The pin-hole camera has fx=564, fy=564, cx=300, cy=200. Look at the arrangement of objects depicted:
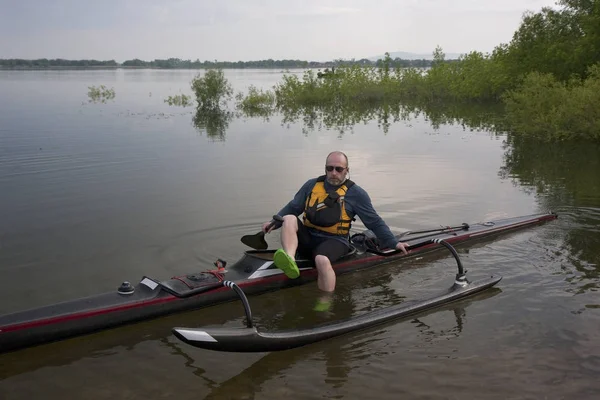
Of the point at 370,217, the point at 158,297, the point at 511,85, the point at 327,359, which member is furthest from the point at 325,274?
the point at 511,85

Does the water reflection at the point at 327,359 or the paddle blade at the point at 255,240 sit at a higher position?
the paddle blade at the point at 255,240

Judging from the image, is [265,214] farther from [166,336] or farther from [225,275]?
[166,336]

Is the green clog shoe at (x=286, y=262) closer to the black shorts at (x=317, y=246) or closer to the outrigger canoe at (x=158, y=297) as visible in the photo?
the outrigger canoe at (x=158, y=297)

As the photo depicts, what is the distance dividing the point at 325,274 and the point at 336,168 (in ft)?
4.00

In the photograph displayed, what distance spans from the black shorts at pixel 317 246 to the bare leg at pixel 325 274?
11.9 inches

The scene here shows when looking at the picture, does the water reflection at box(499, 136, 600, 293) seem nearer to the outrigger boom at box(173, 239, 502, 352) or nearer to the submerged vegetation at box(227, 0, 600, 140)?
the submerged vegetation at box(227, 0, 600, 140)

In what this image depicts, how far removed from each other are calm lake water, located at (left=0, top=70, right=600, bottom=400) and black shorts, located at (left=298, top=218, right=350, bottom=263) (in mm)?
467

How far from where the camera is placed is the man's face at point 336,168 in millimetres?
6492

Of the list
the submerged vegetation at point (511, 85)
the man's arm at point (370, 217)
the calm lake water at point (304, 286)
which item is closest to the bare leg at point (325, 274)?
the calm lake water at point (304, 286)

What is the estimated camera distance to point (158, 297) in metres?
5.70

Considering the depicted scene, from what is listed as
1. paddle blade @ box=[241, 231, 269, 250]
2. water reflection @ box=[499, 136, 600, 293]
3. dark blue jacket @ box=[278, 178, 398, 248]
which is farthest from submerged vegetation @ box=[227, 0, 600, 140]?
paddle blade @ box=[241, 231, 269, 250]

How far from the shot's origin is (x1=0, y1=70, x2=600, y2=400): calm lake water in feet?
15.9

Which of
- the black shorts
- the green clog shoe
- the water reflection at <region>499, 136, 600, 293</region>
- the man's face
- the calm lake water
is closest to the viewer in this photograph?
the calm lake water

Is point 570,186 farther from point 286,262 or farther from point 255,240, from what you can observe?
point 286,262
